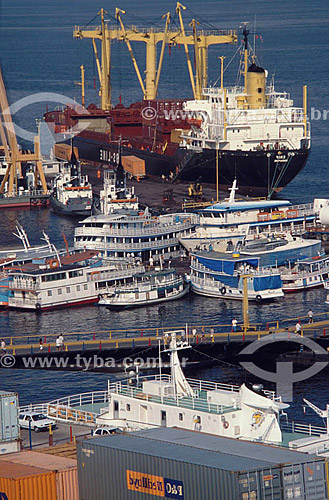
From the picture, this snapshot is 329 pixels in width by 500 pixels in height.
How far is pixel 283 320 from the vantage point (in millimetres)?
68250

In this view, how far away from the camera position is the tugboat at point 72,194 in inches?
3942

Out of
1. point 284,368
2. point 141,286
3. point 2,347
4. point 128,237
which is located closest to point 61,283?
point 141,286

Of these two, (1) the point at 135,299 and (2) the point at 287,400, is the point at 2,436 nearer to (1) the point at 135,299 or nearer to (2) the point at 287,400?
(2) the point at 287,400

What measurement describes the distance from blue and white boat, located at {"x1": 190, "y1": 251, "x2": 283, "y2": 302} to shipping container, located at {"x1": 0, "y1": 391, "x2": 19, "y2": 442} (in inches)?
1195

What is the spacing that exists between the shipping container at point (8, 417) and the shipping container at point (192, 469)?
653cm

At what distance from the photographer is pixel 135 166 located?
113 m

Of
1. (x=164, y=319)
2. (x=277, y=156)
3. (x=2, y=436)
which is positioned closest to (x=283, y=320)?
(x=164, y=319)

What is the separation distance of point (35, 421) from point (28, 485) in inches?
448

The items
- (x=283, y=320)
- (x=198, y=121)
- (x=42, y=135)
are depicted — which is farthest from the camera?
(x=42, y=135)

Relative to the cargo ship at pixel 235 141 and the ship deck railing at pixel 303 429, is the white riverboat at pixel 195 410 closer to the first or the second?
the ship deck railing at pixel 303 429

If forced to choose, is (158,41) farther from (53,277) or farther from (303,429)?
(303,429)

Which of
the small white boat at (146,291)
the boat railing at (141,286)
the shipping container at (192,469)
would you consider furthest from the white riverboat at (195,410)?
the boat railing at (141,286)

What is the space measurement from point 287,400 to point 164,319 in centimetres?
1670

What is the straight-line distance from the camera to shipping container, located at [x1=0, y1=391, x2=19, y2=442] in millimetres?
44281
